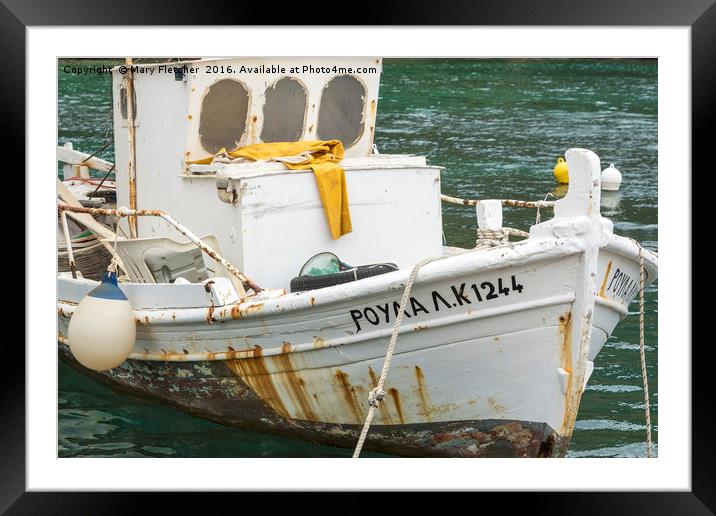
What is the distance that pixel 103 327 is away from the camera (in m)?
7.50

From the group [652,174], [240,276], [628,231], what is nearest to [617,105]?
[652,174]

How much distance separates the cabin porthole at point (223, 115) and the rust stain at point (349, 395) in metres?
2.46

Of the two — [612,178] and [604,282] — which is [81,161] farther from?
[612,178]

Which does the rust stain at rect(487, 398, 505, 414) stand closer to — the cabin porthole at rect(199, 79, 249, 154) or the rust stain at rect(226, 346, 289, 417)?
the rust stain at rect(226, 346, 289, 417)

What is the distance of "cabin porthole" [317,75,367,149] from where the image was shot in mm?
9016

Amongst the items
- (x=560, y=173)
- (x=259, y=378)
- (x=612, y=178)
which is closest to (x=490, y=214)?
(x=259, y=378)

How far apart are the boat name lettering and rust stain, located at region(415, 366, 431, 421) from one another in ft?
1.39

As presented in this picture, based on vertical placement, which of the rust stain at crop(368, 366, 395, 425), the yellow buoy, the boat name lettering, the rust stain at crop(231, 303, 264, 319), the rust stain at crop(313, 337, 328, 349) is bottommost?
the rust stain at crop(368, 366, 395, 425)

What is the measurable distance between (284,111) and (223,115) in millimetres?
531

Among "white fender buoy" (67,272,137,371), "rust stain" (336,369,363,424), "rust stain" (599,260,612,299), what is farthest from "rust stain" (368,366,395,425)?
"white fender buoy" (67,272,137,371)

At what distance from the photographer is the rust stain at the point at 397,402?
7137 millimetres

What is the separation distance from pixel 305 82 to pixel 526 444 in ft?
11.8

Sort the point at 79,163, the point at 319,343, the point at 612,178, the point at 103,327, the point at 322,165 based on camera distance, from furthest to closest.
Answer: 1. the point at 612,178
2. the point at 79,163
3. the point at 322,165
4. the point at 103,327
5. the point at 319,343

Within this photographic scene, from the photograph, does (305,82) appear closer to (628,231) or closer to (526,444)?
(526,444)
